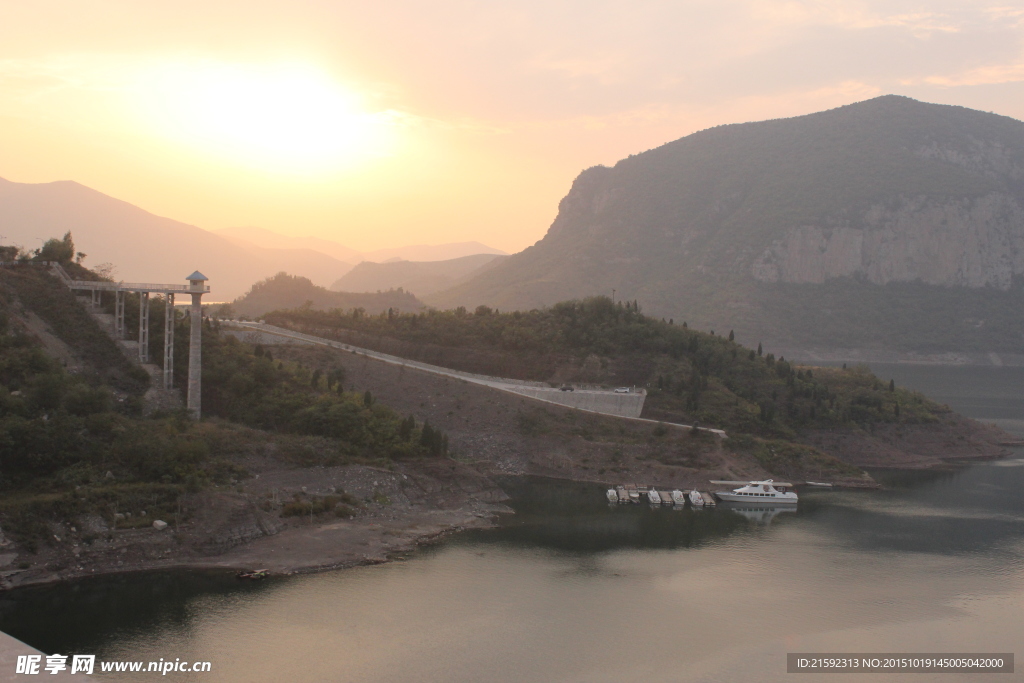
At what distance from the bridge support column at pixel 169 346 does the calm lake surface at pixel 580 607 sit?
2249 cm

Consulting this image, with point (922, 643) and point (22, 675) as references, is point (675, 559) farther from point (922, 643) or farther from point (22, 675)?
point (22, 675)

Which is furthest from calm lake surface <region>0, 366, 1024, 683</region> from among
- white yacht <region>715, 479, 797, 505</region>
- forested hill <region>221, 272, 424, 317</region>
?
forested hill <region>221, 272, 424, 317</region>

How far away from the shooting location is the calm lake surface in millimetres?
30328

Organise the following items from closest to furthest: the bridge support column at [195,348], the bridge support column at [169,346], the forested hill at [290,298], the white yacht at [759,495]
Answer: the bridge support column at [195,348], the bridge support column at [169,346], the white yacht at [759,495], the forested hill at [290,298]

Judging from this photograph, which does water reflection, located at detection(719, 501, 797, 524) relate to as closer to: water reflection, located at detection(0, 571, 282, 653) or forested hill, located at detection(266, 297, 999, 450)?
forested hill, located at detection(266, 297, 999, 450)

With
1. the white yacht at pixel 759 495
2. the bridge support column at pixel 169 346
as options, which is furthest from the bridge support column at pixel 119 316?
the white yacht at pixel 759 495

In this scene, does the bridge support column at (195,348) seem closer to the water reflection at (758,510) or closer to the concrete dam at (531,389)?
the concrete dam at (531,389)

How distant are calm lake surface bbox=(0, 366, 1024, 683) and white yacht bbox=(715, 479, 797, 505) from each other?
5.70m

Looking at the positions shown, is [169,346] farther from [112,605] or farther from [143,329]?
[112,605]

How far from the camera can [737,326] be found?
610ft

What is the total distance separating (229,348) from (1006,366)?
17840 cm

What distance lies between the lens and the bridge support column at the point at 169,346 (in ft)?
184

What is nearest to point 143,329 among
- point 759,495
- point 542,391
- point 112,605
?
point 112,605

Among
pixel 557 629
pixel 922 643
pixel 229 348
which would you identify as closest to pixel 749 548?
pixel 922 643
